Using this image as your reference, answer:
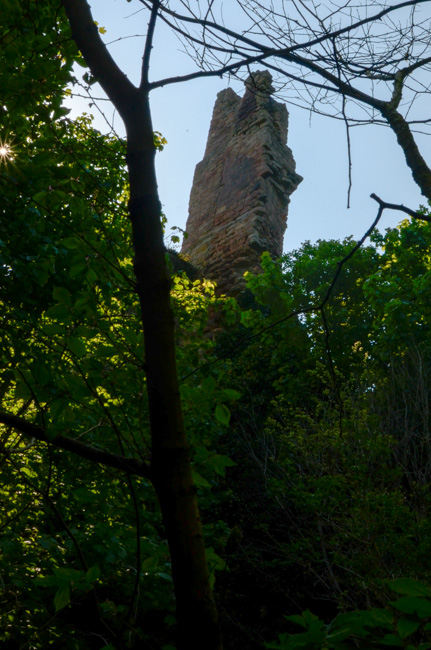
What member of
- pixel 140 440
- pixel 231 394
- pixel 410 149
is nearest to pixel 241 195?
pixel 410 149

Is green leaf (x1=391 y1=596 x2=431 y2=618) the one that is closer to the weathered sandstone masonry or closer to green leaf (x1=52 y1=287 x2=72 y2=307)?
green leaf (x1=52 y1=287 x2=72 y2=307)

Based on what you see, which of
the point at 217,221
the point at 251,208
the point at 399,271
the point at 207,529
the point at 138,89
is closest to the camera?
the point at 138,89

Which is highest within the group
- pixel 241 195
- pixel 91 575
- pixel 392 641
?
pixel 241 195

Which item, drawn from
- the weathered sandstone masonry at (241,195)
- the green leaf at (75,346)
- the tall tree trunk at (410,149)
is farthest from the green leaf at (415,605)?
the weathered sandstone masonry at (241,195)

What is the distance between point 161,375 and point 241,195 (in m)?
16.7

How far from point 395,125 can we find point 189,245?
631 inches

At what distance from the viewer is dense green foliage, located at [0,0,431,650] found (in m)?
1.50

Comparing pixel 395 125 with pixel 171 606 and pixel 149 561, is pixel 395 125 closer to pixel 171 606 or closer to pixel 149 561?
pixel 149 561

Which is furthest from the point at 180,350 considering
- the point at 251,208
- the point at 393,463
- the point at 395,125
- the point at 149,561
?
the point at 251,208

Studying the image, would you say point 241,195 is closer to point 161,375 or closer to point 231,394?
point 231,394

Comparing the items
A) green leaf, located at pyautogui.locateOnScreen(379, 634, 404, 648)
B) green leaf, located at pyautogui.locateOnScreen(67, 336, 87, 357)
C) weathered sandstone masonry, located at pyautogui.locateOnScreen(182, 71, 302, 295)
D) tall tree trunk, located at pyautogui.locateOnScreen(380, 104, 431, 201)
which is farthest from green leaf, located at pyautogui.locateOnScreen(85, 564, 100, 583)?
weathered sandstone masonry, located at pyautogui.locateOnScreen(182, 71, 302, 295)

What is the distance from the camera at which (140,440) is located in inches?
91.3

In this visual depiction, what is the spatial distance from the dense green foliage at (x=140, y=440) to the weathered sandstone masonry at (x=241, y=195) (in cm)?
444

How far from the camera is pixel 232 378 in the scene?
1039 cm
